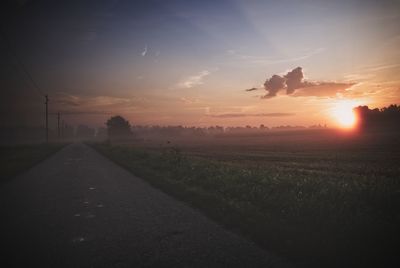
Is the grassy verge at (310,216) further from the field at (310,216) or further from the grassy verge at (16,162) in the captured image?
the grassy verge at (16,162)

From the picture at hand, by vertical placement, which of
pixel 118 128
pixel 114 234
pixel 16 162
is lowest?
pixel 16 162

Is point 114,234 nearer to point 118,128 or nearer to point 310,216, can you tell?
point 310,216

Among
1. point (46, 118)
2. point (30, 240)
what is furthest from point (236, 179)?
point (46, 118)

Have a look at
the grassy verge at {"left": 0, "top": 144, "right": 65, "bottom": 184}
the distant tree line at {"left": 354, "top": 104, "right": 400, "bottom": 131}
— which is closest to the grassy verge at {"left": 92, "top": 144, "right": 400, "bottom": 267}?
the grassy verge at {"left": 0, "top": 144, "right": 65, "bottom": 184}

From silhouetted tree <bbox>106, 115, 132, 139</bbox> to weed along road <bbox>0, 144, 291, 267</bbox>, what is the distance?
154431 millimetres

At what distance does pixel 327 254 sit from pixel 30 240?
7316 mm

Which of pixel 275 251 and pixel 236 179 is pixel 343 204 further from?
pixel 236 179

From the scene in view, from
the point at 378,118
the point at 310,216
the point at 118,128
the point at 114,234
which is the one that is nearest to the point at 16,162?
the point at 114,234

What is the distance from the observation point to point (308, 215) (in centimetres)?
873

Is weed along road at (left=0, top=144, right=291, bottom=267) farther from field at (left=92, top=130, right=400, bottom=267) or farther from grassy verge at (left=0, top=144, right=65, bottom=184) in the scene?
grassy verge at (left=0, top=144, right=65, bottom=184)

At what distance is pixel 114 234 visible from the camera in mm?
7281

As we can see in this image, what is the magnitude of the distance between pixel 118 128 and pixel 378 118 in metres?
143

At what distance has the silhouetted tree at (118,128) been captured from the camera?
→ 162 metres

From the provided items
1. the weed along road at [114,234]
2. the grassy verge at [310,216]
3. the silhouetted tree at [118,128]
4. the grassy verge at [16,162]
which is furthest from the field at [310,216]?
the silhouetted tree at [118,128]
